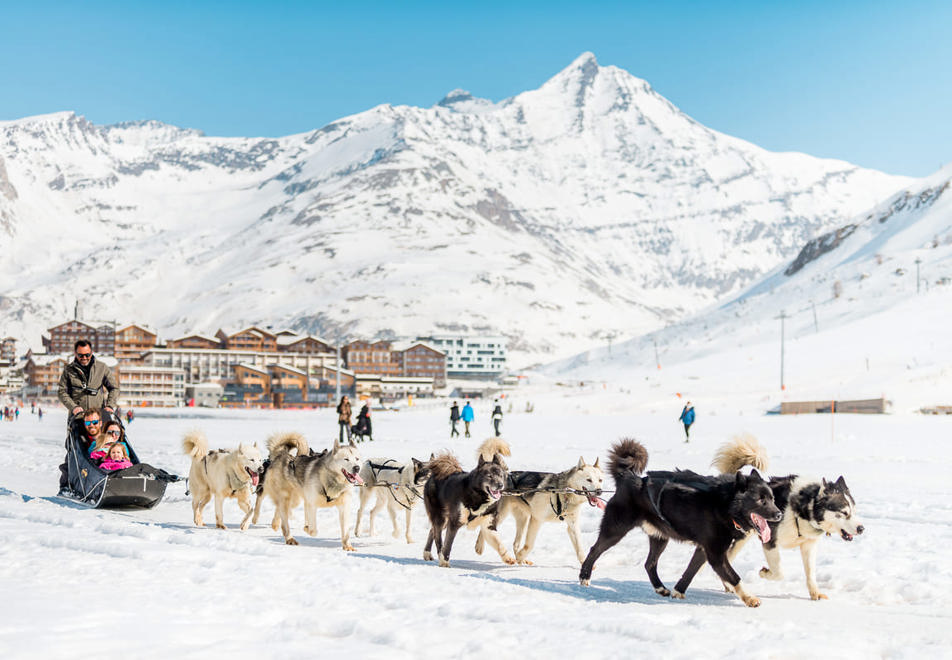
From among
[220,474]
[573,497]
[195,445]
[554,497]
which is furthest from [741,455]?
[195,445]

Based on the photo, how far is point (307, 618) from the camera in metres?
6.97

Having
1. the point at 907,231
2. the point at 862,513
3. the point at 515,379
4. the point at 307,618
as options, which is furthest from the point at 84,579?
the point at 907,231

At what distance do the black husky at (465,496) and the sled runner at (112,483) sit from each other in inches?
202

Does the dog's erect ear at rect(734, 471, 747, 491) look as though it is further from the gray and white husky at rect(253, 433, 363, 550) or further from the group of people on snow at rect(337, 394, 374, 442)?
the group of people on snow at rect(337, 394, 374, 442)

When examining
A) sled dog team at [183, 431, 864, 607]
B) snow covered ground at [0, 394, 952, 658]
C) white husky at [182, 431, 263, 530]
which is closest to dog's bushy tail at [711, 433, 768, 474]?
sled dog team at [183, 431, 864, 607]

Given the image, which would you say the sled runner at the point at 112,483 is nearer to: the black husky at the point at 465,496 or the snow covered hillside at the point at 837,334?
the black husky at the point at 465,496

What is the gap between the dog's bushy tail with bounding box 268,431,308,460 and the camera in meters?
12.4

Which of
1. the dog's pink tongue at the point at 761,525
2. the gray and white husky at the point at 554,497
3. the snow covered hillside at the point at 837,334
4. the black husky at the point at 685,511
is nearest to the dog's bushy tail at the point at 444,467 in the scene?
the gray and white husky at the point at 554,497

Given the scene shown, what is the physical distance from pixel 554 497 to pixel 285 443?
4.19 meters

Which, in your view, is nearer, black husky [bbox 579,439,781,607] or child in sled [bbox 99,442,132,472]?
black husky [bbox 579,439,781,607]

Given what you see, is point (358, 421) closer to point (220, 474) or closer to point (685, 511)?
point (220, 474)

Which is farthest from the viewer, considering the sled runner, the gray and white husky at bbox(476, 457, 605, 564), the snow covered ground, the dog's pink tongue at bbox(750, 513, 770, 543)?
the sled runner

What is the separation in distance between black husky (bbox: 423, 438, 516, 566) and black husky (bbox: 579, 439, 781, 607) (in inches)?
57.0

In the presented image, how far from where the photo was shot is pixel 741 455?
8836 millimetres
